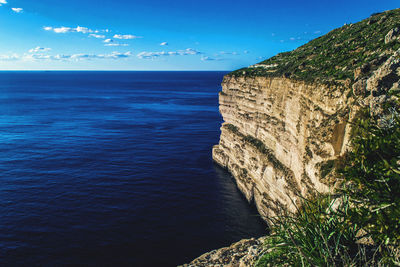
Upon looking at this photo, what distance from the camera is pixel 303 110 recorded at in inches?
995

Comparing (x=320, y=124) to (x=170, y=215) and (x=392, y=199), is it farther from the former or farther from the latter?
(x=170, y=215)

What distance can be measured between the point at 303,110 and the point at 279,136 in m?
6.07

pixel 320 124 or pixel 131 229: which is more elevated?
pixel 320 124

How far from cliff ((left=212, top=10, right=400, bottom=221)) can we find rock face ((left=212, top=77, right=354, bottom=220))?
7 cm

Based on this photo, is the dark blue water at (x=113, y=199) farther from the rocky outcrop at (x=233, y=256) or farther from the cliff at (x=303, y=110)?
the rocky outcrop at (x=233, y=256)

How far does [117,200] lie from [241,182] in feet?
57.6

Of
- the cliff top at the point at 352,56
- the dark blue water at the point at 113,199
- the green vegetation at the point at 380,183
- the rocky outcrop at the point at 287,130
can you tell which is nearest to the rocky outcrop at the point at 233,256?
the rocky outcrop at the point at 287,130

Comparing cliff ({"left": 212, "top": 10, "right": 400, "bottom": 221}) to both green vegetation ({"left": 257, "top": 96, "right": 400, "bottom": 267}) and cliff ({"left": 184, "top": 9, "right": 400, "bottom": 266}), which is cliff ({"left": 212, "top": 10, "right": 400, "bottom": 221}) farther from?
green vegetation ({"left": 257, "top": 96, "right": 400, "bottom": 267})

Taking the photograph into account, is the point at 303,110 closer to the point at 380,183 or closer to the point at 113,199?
the point at 380,183

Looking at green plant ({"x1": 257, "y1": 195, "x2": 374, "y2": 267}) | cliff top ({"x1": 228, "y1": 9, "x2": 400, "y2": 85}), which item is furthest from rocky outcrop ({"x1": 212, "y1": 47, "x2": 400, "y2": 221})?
green plant ({"x1": 257, "y1": 195, "x2": 374, "y2": 267})

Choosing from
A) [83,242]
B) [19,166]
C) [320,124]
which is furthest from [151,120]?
[320,124]

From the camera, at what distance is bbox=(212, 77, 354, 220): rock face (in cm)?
2016

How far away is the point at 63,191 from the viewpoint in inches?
1435

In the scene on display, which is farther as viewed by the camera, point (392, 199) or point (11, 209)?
point (11, 209)
